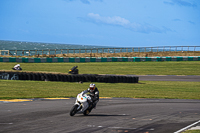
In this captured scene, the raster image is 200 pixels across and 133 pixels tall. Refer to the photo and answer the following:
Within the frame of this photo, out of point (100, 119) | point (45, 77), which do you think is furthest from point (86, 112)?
point (45, 77)

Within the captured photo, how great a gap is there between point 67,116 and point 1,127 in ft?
10.6

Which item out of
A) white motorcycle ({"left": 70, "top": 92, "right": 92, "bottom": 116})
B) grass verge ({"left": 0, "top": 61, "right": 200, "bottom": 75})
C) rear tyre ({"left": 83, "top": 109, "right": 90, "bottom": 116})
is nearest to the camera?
white motorcycle ({"left": 70, "top": 92, "right": 92, "bottom": 116})

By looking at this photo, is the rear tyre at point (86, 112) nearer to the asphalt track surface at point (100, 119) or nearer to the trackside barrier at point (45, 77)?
the asphalt track surface at point (100, 119)

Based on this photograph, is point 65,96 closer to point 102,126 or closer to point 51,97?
point 51,97

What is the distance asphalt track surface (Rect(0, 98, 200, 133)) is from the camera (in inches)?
409

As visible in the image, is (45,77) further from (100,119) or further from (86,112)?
(100,119)

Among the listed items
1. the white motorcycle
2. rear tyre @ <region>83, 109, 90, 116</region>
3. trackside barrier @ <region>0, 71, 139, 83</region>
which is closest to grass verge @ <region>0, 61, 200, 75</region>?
trackside barrier @ <region>0, 71, 139, 83</region>

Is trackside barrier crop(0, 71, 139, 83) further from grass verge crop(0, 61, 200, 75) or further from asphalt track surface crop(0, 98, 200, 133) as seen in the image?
asphalt track surface crop(0, 98, 200, 133)

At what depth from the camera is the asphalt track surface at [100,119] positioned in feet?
34.1

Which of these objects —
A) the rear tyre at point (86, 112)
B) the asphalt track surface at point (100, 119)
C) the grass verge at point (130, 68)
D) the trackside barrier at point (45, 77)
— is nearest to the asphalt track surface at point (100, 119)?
the asphalt track surface at point (100, 119)

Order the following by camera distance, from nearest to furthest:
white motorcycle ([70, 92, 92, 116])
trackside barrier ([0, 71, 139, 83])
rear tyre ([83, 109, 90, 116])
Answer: white motorcycle ([70, 92, 92, 116])
rear tyre ([83, 109, 90, 116])
trackside barrier ([0, 71, 139, 83])

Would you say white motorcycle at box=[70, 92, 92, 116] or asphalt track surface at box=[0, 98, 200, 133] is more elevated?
white motorcycle at box=[70, 92, 92, 116]

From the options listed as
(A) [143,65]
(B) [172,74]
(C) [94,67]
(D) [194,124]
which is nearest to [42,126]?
(D) [194,124]

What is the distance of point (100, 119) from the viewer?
12.5 metres
